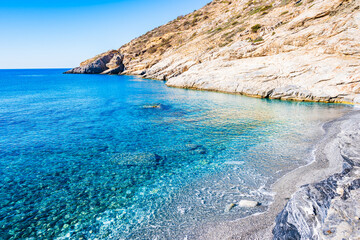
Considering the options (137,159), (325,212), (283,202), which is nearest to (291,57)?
(283,202)

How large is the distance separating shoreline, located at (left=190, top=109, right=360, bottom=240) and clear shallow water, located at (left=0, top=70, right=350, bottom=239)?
45 cm

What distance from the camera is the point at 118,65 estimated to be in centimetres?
12019

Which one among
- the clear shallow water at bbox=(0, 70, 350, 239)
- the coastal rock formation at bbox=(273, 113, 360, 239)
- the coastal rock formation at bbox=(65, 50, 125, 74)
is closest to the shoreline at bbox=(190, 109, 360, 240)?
the coastal rock formation at bbox=(273, 113, 360, 239)

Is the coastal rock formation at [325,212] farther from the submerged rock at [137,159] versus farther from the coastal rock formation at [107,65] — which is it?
the coastal rock formation at [107,65]

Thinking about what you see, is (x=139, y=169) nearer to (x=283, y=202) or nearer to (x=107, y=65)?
(x=283, y=202)

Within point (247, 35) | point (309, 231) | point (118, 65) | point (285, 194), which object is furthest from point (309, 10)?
point (118, 65)

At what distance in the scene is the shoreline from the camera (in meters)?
7.69

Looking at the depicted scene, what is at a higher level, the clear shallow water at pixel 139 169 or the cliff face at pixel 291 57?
the cliff face at pixel 291 57

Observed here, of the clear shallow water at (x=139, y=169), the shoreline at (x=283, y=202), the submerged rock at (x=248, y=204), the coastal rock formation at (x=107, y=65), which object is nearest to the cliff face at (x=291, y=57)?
the clear shallow water at (x=139, y=169)

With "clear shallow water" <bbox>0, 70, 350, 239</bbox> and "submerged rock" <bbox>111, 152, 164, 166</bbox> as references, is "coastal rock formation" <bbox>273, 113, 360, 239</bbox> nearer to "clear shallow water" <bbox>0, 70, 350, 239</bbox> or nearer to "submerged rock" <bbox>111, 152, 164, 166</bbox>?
"clear shallow water" <bbox>0, 70, 350, 239</bbox>

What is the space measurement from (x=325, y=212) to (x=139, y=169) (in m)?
9.82

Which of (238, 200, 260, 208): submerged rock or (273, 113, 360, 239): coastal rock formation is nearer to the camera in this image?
(273, 113, 360, 239): coastal rock formation

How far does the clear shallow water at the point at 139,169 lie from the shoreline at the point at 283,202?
45cm

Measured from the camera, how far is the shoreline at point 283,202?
7691 mm
